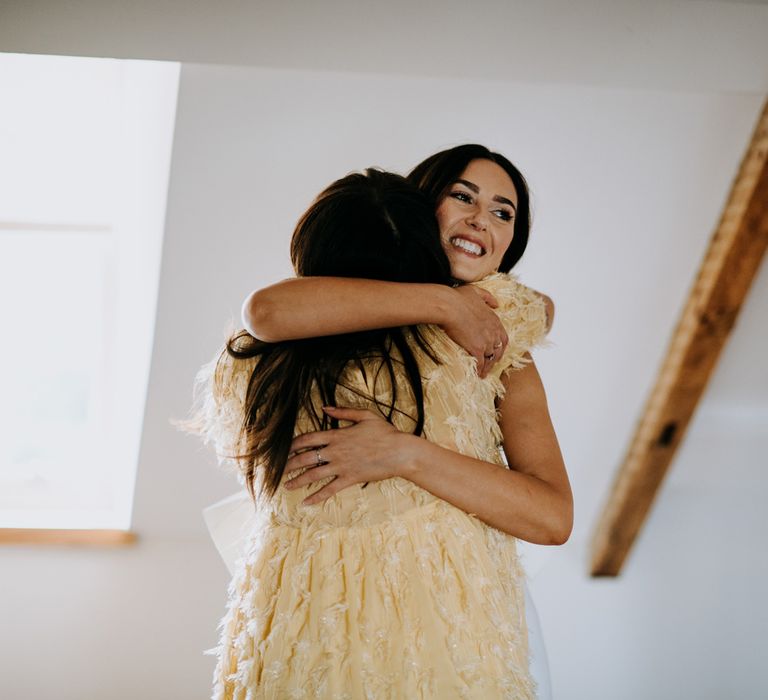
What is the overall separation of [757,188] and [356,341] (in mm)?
1552

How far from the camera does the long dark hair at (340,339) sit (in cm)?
114

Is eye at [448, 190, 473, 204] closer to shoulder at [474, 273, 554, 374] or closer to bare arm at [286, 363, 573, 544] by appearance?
shoulder at [474, 273, 554, 374]

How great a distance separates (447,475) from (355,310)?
24 centimetres

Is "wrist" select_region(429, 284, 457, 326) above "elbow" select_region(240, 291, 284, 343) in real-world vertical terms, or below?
above

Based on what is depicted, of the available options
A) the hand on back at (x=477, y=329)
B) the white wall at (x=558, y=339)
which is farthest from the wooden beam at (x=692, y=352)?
the hand on back at (x=477, y=329)

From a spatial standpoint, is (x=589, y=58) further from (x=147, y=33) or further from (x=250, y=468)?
(x=250, y=468)

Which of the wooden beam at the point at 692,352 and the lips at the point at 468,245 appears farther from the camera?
the wooden beam at the point at 692,352

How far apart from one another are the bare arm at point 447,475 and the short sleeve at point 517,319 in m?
0.15

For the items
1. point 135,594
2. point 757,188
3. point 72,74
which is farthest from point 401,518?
point 135,594

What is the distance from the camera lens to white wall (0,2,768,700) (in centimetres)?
220

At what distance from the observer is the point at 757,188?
2.26 metres

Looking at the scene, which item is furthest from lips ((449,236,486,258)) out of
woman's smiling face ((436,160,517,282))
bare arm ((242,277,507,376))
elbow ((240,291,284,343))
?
elbow ((240,291,284,343))

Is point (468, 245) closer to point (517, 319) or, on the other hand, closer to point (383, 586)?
point (517, 319)

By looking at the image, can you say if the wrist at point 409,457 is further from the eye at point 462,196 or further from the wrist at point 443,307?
the eye at point 462,196
